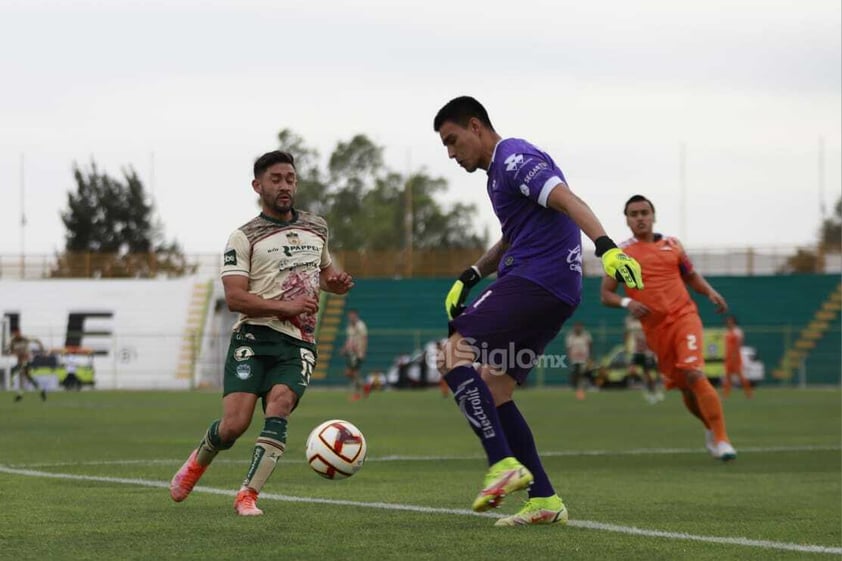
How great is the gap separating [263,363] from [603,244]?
2.46 metres

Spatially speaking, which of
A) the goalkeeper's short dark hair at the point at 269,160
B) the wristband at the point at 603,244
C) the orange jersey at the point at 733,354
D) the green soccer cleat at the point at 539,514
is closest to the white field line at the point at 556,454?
the goalkeeper's short dark hair at the point at 269,160

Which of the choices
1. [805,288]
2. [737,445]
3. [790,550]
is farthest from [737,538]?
[805,288]

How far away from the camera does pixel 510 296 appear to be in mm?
7773

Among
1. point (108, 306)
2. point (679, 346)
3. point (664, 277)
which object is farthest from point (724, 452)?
point (108, 306)

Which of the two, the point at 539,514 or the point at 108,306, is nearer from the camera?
the point at 539,514

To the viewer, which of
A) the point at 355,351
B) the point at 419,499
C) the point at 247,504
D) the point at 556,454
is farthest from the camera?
the point at 355,351

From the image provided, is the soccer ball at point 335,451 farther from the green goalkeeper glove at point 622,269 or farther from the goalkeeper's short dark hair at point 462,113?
the green goalkeeper glove at point 622,269

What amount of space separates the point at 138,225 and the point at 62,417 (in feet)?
212

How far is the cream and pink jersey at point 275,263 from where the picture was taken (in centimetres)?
882

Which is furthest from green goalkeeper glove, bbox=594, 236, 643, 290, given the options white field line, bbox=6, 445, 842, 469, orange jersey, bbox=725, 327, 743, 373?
orange jersey, bbox=725, 327, 743, 373

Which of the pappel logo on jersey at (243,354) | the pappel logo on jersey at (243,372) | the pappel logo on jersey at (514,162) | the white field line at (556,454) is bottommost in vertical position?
the white field line at (556,454)

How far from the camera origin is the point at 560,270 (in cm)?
787

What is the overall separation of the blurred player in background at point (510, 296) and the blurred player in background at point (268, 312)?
119cm

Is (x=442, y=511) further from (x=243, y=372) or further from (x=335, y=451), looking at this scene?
(x=243, y=372)
